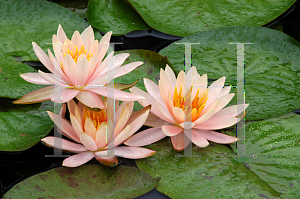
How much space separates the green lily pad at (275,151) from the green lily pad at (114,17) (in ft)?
3.76

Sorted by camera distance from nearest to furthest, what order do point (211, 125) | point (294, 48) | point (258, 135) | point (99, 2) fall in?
point (211, 125), point (258, 135), point (294, 48), point (99, 2)

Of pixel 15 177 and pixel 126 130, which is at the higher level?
pixel 126 130

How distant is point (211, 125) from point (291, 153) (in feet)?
1.39

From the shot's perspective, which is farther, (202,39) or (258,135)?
(202,39)

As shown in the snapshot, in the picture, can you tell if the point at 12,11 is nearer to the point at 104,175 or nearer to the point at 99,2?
the point at 99,2

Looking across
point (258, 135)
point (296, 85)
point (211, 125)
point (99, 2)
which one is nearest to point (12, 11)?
point (99, 2)

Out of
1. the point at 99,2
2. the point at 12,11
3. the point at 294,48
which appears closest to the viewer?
the point at 294,48

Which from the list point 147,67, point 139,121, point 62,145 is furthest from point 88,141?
point 147,67

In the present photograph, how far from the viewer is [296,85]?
5.31 feet

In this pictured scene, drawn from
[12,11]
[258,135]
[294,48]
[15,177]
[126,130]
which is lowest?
[15,177]

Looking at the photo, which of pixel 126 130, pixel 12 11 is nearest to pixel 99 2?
pixel 12 11

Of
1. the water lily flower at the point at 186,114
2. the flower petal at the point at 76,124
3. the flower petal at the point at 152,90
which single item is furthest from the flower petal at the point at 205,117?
the flower petal at the point at 76,124

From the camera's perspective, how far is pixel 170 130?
1263 millimetres

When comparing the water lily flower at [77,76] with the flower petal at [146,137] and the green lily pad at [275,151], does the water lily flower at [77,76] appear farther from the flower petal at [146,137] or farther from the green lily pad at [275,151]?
the green lily pad at [275,151]
